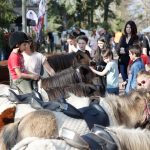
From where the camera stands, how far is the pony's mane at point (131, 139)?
2699mm

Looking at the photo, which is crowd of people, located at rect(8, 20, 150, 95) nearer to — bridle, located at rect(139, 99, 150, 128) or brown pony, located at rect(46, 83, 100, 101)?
brown pony, located at rect(46, 83, 100, 101)

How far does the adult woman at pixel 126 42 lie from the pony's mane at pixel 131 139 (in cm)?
718

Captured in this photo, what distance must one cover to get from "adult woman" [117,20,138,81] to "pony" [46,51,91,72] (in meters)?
1.79

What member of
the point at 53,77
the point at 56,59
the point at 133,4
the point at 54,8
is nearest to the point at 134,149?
the point at 53,77

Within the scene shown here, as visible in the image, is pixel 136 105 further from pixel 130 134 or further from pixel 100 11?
pixel 100 11

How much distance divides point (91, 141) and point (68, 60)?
232 inches

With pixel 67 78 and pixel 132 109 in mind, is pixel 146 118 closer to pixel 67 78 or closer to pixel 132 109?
pixel 132 109

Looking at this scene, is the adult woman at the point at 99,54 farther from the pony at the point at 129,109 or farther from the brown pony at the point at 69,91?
the pony at the point at 129,109

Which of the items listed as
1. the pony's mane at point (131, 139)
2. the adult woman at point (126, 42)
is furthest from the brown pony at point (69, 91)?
the adult woman at point (126, 42)

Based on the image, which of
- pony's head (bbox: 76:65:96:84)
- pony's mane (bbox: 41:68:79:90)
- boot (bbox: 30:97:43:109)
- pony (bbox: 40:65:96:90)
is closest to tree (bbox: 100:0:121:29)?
pony's head (bbox: 76:65:96:84)

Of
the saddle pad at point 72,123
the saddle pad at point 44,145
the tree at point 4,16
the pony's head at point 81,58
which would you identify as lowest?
the saddle pad at point 72,123

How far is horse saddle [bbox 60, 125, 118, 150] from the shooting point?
264cm

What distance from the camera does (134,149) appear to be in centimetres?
268

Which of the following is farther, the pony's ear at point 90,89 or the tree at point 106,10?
the tree at point 106,10
